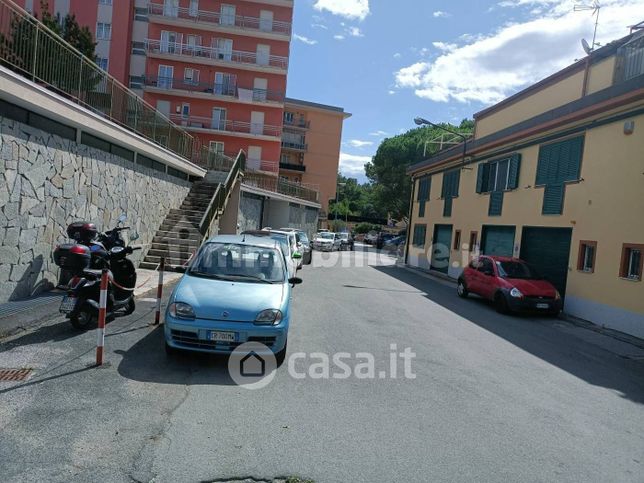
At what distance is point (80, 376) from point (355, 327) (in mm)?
5081

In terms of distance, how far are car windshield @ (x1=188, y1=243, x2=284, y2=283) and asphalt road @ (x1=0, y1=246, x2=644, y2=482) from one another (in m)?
1.18

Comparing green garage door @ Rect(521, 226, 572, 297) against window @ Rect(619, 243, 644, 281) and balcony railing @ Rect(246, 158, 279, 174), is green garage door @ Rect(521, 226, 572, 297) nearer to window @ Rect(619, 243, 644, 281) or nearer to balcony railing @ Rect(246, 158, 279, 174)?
window @ Rect(619, 243, 644, 281)

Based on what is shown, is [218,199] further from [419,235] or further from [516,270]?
[419,235]

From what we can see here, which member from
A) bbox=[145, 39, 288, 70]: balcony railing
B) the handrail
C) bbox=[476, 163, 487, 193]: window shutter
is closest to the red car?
bbox=[476, 163, 487, 193]: window shutter

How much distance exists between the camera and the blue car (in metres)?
5.67

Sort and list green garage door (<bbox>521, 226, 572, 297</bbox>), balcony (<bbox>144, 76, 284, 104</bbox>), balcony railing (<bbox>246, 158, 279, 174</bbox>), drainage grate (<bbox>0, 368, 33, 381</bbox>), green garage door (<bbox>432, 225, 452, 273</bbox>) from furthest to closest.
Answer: balcony railing (<bbox>246, 158, 279, 174</bbox>) < balcony (<bbox>144, 76, 284, 104</bbox>) < green garage door (<bbox>432, 225, 452, 273</bbox>) < green garage door (<bbox>521, 226, 572, 297</bbox>) < drainage grate (<bbox>0, 368, 33, 381</bbox>)

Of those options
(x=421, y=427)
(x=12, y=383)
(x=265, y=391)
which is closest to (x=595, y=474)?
(x=421, y=427)

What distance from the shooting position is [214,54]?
41.0m

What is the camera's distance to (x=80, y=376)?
16.7ft

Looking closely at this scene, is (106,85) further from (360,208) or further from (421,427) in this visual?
(360,208)

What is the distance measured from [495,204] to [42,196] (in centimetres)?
1608

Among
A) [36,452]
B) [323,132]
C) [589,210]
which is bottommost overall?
[36,452]

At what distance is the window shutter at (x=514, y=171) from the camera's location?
57.3 feet

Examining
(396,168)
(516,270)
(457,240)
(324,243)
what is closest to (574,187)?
(516,270)
